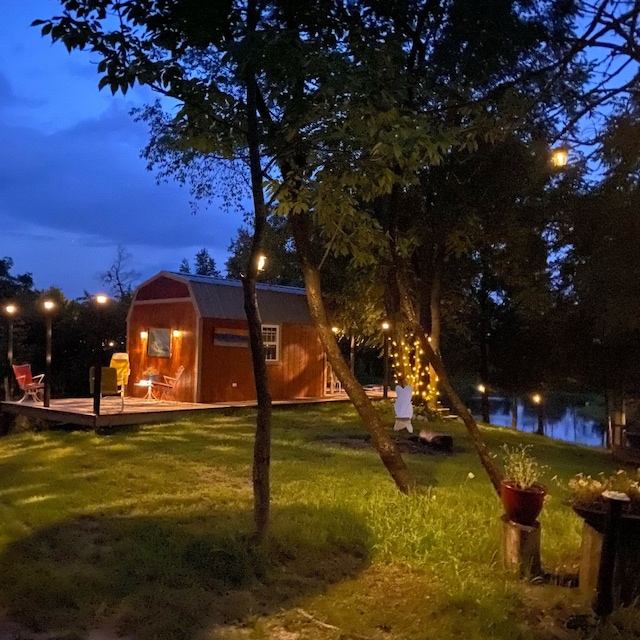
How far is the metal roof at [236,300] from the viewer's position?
49.7 feet

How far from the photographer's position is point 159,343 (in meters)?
15.8

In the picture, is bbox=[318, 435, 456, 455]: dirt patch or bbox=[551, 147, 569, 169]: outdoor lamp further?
bbox=[318, 435, 456, 455]: dirt patch

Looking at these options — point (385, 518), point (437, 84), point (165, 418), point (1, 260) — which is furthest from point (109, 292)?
point (385, 518)

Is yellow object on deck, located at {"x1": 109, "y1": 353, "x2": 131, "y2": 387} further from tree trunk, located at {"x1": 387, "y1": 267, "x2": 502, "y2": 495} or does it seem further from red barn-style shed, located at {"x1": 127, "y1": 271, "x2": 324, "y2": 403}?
tree trunk, located at {"x1": 387, "y1": 267, "x2": 502, "y2": 495}

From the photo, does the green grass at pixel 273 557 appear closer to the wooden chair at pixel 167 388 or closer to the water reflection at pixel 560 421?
the wooden chair at pixel 167 388

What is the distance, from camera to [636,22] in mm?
6293

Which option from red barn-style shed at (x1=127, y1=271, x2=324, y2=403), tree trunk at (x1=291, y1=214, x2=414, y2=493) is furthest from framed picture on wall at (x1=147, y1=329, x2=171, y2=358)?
tree trunk at (x1=291, y1=214, x2=414, y2=493)

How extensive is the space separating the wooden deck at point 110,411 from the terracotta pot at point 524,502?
27.4 ft

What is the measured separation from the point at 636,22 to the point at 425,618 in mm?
5541

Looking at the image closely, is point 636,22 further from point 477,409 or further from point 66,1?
point 477,409

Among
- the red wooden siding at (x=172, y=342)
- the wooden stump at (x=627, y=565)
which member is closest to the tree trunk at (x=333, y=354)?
the wooden stump at (x=627, y=565)

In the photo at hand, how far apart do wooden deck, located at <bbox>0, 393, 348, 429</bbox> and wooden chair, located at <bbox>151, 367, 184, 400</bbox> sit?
1.10ft

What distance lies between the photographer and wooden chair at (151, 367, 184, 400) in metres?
15.0

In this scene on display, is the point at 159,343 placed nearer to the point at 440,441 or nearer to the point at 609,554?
the point at 440,441
